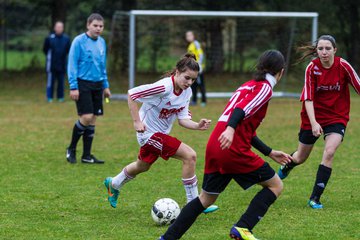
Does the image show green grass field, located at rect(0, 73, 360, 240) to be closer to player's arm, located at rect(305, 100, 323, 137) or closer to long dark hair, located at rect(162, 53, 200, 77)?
player's arm, located at rect(305, 100, 323, 137)

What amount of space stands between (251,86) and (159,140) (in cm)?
149

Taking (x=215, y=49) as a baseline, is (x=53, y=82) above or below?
below

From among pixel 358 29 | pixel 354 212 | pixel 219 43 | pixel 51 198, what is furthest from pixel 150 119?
pixel 358 29

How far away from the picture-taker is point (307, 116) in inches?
294

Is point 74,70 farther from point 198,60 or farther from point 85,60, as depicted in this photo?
point 198,60

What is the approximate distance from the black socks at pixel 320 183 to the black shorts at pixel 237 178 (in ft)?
5.72

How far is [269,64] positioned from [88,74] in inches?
181

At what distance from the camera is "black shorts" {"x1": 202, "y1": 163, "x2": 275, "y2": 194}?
5.52 m

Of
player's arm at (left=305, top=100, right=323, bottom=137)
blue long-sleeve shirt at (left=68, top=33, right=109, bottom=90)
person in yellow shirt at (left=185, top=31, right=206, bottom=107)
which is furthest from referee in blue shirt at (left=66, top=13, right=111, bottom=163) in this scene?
person in yellow shirt at (left=185, top=31, right=206, bottom=107)

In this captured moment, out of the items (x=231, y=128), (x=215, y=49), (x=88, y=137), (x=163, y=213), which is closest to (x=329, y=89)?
(x=163, y=213)

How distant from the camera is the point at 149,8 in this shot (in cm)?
2650

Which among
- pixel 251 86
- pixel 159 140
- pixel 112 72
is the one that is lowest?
pixel 112 72

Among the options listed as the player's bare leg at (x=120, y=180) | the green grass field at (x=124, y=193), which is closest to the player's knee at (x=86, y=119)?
the green grass field at (x=124, y=193)

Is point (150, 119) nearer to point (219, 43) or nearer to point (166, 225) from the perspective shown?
point (166, 225)
